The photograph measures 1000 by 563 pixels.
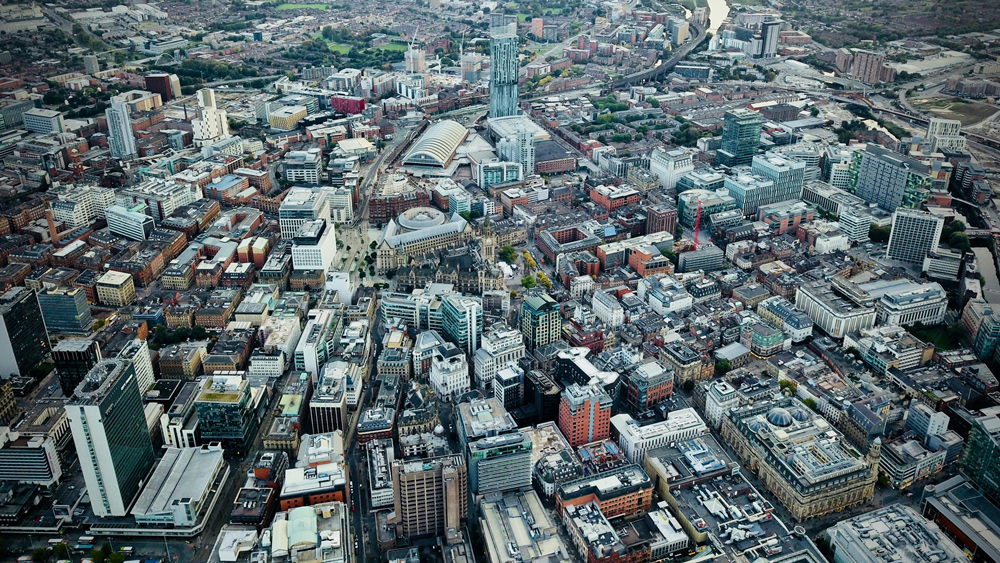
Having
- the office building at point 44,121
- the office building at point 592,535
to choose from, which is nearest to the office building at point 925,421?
the office building at point 592,535

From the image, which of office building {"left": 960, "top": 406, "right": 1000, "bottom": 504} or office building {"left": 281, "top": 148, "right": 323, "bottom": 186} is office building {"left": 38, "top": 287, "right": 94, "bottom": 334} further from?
office building {"left": 960, "top": 406, "right": 1000, "bottom": 504}

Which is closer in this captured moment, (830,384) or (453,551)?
(453,551)

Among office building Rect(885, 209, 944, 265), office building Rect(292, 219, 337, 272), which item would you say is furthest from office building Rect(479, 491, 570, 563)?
office building Rect(885, 209, 944, 265)

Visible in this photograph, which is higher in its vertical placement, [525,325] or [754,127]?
[754,127]

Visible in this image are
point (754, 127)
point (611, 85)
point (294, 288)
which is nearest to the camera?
point (294, 288)

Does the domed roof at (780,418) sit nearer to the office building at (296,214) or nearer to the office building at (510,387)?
the office building at (510,387)

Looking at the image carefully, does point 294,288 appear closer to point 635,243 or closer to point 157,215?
point 157,215

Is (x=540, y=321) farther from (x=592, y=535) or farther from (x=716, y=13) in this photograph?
(x=716, y=13)

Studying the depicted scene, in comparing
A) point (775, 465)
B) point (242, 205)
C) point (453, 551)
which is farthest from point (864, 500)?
point (242, 205)
